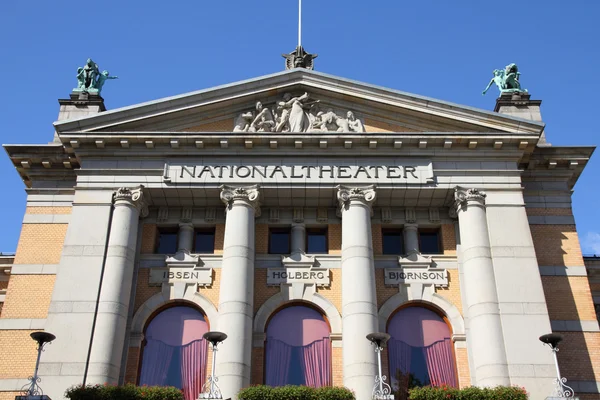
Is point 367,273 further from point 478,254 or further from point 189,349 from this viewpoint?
point 189,349

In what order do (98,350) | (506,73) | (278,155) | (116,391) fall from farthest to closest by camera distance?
(506,73) → (278,155) → (98,350) → (116,391)

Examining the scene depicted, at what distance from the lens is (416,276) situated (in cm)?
2984

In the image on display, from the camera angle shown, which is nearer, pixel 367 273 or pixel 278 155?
pixel 367 273

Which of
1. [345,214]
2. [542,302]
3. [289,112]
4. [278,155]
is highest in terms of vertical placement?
[289,112]

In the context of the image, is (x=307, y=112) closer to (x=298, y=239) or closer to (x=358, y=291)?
(x=298, y=239)

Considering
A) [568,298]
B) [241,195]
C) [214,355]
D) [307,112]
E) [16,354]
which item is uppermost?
[307,112]

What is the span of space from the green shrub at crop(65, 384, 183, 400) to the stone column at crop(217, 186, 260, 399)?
2.80m

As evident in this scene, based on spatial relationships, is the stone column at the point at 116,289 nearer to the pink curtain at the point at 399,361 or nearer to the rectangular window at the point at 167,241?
the rectangular window at the point at 167,241

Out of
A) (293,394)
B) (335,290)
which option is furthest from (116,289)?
(293,394)

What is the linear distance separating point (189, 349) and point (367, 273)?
24.7 ft

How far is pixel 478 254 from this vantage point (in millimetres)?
28812

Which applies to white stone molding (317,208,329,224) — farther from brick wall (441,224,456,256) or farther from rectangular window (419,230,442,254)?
brick wall (441,224,456,256)

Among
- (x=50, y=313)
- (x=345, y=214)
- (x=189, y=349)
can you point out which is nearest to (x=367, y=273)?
(x=345, y=214)

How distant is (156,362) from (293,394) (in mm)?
7427
